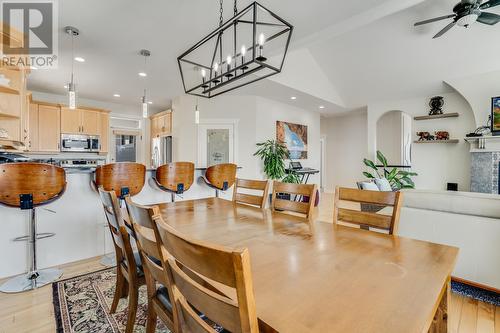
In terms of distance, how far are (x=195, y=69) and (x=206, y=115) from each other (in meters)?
1.51

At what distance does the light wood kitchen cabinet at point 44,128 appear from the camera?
4.81 meters

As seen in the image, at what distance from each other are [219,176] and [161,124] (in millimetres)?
3959

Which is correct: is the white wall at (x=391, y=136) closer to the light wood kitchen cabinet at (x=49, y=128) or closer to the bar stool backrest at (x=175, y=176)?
the bar stool backrest at (x=175, y=176)

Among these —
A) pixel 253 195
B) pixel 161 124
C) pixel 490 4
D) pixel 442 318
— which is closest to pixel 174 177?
pixel 253 195

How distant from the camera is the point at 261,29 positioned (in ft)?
9.70

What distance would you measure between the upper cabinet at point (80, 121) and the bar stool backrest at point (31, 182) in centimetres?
385

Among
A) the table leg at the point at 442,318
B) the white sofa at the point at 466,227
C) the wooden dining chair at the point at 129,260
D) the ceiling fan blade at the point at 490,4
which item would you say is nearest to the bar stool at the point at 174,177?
the wooden dining chair at the point at 129,260

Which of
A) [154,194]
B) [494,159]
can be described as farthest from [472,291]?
[494,159]

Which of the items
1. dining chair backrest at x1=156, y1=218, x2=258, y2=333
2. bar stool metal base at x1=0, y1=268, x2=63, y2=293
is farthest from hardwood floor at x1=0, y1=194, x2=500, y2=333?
dining chair backrest at x1=156, y1=218, x2=258, y2=333

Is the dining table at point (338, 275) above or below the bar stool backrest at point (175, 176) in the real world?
below

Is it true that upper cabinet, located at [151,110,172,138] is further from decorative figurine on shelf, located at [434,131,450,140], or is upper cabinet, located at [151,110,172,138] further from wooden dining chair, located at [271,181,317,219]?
decorative figurine on shelf, located at [434,131,450,140]

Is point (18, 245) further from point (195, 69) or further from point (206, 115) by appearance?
point (206, 115)

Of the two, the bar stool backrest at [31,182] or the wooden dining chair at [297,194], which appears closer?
the wooden dining chair at [297,194]

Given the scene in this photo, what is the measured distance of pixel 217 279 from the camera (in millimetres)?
551
